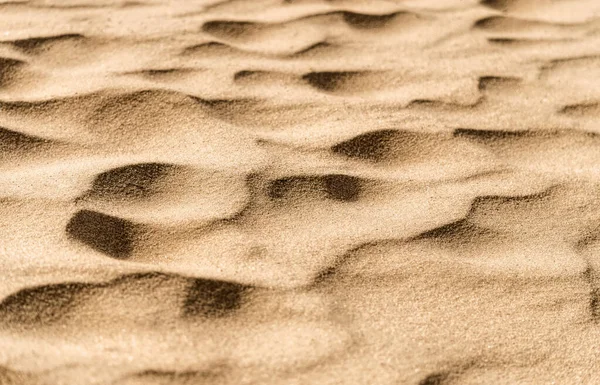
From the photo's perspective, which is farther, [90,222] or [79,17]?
[79,17]

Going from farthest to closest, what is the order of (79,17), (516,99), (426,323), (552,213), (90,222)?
1. (79,17)
2. (516,99)
3. (552,213)
4. (90,222)
5. (426,323)

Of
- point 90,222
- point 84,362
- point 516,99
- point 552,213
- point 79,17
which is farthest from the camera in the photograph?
point 79,17

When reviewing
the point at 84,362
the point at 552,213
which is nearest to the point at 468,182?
the point at 552,213

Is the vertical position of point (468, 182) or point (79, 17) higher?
point (79, 17)

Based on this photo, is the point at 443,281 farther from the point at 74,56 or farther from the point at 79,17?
the point at 79,17

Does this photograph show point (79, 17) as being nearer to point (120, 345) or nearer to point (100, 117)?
point (100, 117)

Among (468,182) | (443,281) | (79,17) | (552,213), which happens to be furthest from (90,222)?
(79,17)
